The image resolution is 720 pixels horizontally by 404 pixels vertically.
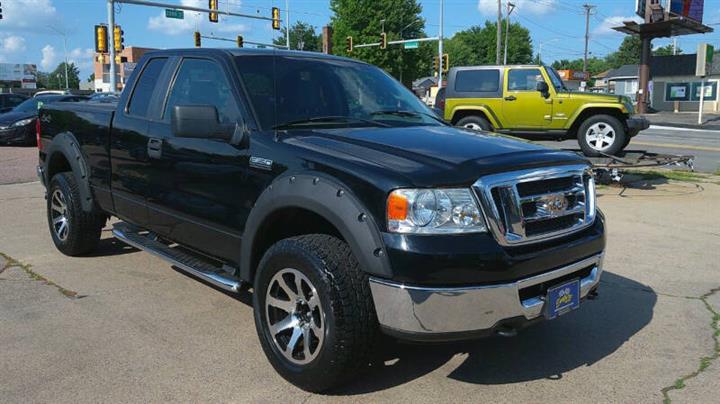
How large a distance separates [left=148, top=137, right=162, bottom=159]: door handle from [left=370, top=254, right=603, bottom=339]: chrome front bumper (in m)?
2.19

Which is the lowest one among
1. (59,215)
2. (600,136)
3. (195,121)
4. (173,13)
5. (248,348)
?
(248,348)

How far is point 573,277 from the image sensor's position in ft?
11.3

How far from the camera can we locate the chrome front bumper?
9.48 feet

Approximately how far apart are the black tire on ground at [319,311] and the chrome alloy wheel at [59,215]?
10.6 feet

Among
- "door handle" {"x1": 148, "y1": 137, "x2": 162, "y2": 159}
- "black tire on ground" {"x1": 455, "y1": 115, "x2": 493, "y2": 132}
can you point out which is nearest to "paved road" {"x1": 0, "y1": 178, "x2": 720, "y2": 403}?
"door handle" {"x1": 148, "y1": 137, "x2": 162, "y2": 159}

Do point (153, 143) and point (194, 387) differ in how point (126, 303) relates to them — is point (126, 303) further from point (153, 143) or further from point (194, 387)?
point (194, 387)

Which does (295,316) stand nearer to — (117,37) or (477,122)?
(477,122)

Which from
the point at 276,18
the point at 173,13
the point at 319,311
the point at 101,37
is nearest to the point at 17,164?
Answer: the point at 319,311

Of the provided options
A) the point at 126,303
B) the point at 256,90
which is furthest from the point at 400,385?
the point at 126,303

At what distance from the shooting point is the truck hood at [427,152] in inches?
120

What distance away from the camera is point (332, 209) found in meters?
3.12

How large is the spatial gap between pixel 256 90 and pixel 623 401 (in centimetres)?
278

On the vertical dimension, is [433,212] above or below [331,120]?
below

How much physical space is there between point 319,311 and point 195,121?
1344 mm
